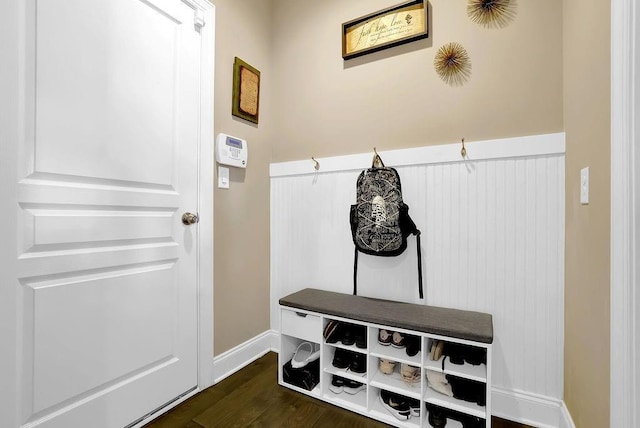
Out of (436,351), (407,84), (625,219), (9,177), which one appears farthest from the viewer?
(407,84)

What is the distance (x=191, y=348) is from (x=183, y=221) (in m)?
0.67

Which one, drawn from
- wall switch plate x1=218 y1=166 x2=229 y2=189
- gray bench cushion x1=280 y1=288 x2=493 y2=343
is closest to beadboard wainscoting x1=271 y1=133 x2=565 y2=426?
gray bench cushion x1=280 y1=288 x2=493 y2=343

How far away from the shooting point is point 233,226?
5.78 ft

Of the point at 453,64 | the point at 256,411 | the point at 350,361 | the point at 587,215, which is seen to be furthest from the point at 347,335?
the point at 453,64

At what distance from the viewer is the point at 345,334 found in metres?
1.49

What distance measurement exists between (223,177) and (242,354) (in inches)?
43.2

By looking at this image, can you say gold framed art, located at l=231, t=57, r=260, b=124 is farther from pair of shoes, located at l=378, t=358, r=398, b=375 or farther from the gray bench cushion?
pair of shoes, located at l=378, t=358, r=398, b=375

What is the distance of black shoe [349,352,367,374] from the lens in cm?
144

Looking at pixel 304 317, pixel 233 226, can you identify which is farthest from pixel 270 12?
pixel 304 317

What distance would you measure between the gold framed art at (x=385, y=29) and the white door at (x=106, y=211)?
2.93 ft

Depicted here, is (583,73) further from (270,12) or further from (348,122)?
(270,12)

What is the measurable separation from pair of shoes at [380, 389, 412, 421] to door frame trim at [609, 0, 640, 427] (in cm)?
74

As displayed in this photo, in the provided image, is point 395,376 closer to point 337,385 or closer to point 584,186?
point 337,385

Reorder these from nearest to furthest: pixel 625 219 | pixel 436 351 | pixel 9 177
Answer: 1. pixel 625 219
2. pixel 9 177
3. pixel 436 351
